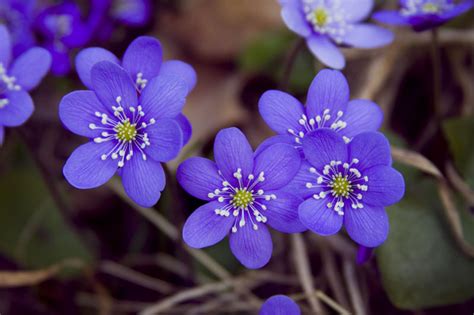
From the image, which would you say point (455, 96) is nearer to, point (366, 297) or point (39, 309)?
point (366, 297)

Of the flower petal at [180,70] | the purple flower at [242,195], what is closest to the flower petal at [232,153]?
the purple flower at [242,195]

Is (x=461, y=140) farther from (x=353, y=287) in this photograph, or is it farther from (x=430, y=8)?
(x=353, y=287)

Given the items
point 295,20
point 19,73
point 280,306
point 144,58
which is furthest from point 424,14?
point 19,73

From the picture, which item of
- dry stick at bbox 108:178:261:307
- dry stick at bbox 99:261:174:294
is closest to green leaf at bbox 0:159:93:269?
dry stick at bbox 99:261:174:294

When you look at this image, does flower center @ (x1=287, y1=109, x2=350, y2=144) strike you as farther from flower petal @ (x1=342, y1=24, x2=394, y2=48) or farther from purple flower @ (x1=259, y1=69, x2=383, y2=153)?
flower petal @ (x1=342, y1=24, x2=394, y2=48)

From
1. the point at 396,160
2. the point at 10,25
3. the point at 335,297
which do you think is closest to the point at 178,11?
the point at 10,25

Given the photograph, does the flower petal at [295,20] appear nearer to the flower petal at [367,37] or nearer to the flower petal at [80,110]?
the flower petal at [367,37]
